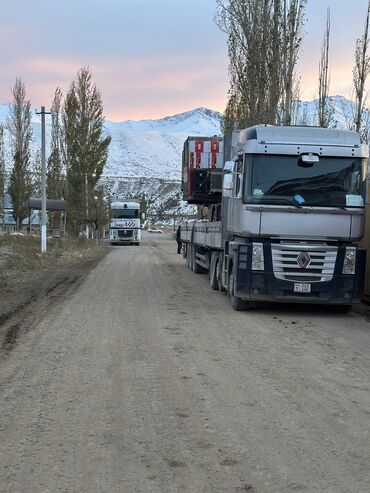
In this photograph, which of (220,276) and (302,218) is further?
(220,276)

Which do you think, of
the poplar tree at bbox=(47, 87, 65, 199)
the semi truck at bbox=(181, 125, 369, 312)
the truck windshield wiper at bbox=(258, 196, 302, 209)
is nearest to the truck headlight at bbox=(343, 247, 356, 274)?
the semi truck at bbox=(181, 125, 369, 312)

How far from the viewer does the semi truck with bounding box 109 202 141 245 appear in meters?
50.4

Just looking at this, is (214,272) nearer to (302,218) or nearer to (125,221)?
(302,218)

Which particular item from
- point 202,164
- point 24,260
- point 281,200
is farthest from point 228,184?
point 24,260

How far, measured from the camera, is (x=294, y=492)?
12.0ft

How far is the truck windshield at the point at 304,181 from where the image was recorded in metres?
10.7

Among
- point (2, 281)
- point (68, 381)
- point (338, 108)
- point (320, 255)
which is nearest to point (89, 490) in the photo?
point (68, 381)

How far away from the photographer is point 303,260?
10695 mm

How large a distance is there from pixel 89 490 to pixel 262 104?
20633mm

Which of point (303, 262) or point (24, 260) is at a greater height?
point (303, 262)

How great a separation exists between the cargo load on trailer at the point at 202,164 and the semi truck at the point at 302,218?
7.05m

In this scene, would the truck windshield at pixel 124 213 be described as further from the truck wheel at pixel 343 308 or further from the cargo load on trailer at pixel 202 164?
the truck wheel at pixel 343 308

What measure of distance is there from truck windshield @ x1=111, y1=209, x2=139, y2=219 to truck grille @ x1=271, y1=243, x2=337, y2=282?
40.3 metres

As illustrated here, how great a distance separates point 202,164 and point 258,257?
8.35 m
